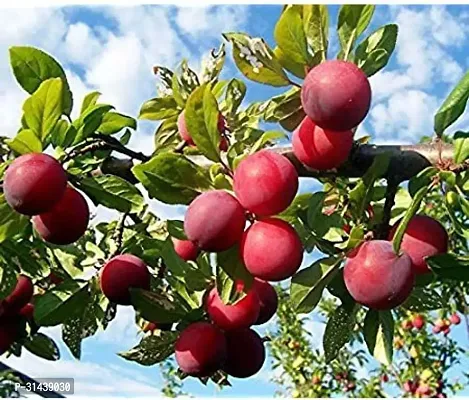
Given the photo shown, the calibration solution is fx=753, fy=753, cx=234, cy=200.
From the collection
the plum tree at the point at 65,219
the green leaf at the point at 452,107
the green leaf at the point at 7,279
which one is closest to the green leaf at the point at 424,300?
the green leaf at the point at 452,107

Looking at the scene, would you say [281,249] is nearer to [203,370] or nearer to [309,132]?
[309,132]

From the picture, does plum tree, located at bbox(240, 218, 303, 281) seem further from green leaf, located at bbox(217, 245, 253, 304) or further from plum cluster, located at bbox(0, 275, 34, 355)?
plum cluster, located at bbox(0, 275, 34, 355)

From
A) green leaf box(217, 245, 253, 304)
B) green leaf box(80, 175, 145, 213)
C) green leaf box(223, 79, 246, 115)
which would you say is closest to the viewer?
green leaf box(217, 245, 253, 304)

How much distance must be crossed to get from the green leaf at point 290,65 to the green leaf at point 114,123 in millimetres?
260

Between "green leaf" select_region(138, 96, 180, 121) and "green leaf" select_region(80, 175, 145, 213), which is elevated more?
"green leaf" select_region(138, 96, 180, 121)

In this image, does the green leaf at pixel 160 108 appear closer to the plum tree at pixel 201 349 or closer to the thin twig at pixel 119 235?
the thin twig at pixel 119 235

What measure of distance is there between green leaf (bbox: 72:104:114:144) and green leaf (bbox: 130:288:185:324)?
267 millimetres

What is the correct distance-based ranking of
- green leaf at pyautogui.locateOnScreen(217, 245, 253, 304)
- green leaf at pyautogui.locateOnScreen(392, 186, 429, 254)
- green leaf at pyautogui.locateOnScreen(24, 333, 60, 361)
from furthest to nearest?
green leaf at pyautogui.locateOnScreen(24, 333, 60, 361), green leaf at pyautogui.locateOnScreen(217, 245, 253, 304), green leaf at pyautogui.locateOnScreen(392, 186, 429, 254)

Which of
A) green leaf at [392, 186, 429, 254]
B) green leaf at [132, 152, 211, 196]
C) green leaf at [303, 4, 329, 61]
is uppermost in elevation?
green leaf at [303, 4, 329, 61]

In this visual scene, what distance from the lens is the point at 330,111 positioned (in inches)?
36.6

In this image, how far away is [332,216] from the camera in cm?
104

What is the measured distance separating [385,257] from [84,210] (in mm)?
435

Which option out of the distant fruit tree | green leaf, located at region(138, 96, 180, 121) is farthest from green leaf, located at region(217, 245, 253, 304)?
green leaf, located at region(138, 96, 180, 121)

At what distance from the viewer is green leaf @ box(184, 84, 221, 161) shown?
1.02 meters
